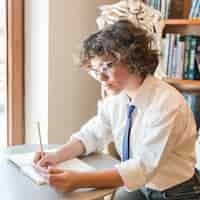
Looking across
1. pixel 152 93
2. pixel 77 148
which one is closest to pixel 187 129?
pixel 152 93

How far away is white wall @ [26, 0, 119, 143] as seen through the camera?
230cm

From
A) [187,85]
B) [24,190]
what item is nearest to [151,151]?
[24,190]

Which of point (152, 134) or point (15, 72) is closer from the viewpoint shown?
point (152, 134)

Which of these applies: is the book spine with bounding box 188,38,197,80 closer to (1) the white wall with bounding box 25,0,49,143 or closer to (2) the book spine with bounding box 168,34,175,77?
(2) the book spine with bounding box 168,34,175,77

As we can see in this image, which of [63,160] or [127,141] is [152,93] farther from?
[63,160]

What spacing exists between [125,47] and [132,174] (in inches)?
17.3

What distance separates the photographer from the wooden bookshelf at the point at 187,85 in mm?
2229

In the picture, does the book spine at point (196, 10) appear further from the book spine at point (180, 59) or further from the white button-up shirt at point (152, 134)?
the white button-up shirt at point (152, 134)

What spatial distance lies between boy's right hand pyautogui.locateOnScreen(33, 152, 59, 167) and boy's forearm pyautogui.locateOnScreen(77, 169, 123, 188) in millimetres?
199

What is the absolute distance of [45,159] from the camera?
1302 mm

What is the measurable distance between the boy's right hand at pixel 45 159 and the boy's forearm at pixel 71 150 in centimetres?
3

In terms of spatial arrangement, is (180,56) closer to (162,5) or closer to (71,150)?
(162,5)

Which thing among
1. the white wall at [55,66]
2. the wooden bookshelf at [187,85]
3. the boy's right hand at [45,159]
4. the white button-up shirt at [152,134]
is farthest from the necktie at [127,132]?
the white wall at [55,66]

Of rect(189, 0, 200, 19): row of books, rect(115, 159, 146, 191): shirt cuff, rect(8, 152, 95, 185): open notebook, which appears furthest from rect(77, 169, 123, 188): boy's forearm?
rect(189, 0, 200, 19): row of books
